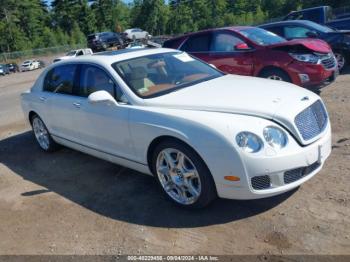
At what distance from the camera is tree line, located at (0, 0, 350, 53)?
69812mm

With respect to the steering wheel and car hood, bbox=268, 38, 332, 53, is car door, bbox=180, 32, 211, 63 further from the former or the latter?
A: the steering wheel

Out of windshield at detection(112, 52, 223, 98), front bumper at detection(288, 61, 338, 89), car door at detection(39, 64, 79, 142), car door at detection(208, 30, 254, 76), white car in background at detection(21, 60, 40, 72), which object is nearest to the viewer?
windshield at detection(112, 52, 223, 98)

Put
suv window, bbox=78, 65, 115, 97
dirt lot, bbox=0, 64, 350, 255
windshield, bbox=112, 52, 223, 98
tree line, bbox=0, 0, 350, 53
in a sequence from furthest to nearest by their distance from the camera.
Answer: tree line, bbox=0, 0, 350, 53 < suv window, bbox=78, 65, 115, 97 < windshield, bbox=112, 52, 223, 98 < dirt lot, bbox=0, 64, 350, 255

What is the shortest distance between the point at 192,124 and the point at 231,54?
17.1 feet

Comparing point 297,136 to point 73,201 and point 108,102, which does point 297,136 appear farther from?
point 73,201

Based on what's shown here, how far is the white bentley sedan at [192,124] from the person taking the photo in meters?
3.59

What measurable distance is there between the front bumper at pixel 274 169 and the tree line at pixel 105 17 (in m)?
59.2

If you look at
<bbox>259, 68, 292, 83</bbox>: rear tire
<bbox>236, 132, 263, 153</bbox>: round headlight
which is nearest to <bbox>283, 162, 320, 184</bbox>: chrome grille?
<bbox>236, 132, 263, 153</bbox>: round headlight

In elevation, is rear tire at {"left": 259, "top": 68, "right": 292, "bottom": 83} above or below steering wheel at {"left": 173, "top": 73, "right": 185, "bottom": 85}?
below

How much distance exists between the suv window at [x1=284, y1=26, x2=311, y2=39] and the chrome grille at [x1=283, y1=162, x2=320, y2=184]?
7.99 meters

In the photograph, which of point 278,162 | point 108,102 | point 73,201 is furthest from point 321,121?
point 73,201

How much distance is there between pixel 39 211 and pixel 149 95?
1841 mm

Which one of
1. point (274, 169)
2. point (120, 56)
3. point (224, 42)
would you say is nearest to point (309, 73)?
point (224, 42)

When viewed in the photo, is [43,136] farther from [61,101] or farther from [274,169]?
[274,169]
